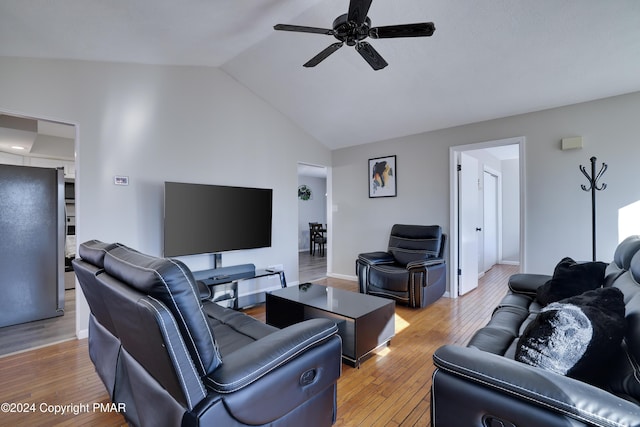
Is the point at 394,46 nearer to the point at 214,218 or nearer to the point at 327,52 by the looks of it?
the point at 327,52

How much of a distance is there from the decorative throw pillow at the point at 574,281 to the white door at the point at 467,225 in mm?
2080

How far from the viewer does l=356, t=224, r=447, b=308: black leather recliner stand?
354 centimetres

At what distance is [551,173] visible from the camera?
3396 millimetres

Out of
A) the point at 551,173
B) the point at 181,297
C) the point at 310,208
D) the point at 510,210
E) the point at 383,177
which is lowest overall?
the point at 181,297

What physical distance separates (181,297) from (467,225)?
13.8 ft

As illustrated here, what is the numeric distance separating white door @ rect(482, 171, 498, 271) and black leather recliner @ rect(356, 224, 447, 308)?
7.75ft

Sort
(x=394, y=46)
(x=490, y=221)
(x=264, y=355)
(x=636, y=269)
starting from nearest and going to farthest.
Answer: (x=264, y=355), (x=636, y=269), (x=394, y=46), (x=490, y=221)

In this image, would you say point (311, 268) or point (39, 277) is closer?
point (39, 277)

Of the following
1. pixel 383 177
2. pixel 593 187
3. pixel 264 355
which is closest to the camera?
pixel 264 355

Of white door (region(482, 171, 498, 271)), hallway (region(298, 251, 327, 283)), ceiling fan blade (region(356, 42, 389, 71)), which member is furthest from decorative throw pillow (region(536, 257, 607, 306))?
white door (region(482, 171, 498, 271))

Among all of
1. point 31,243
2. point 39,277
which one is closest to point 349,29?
point 31,243

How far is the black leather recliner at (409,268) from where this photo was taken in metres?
3.54

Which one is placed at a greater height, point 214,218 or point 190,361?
point 214,218

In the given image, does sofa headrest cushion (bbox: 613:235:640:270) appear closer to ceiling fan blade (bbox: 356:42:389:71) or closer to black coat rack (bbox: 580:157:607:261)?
black coat rack (bbox: 580:157:607:261)
